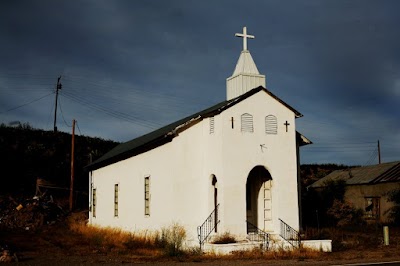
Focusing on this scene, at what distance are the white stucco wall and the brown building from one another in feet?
45.2

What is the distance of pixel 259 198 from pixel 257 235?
2266 mm

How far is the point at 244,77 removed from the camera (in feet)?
73.7

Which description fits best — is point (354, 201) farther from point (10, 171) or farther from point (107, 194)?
point (10, 171)

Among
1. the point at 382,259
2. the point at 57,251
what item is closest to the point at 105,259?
the point at 57,251

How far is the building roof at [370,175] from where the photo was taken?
107 ft

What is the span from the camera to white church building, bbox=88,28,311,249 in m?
19.7

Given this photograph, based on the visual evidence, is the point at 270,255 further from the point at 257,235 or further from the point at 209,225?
the point at 209,225

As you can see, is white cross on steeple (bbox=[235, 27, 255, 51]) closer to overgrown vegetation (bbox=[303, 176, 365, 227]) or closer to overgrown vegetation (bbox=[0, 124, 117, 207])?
overgrown vegetation (bbox=[303, 176, 365, 227])

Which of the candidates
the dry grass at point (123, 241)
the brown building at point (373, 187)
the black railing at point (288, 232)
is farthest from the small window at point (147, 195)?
the brown building at point (373, 187)

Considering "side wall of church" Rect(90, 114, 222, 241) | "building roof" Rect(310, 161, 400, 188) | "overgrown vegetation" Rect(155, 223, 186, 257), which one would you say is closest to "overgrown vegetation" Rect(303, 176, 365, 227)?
"building roof" Rect(310, 161, 400, 188)

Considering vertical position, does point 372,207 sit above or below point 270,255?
above

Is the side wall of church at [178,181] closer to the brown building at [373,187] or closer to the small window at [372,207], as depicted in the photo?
the brown building at [373,187]

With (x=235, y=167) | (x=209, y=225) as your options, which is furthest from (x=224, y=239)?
(x=235, y=167)

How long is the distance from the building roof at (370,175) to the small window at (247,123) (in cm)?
1506
